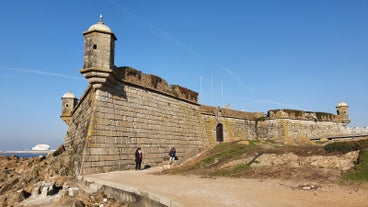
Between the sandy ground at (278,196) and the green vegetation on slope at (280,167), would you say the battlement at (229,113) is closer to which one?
the green vegetation on slope at (280,167)

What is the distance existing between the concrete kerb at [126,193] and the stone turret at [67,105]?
58.2ft

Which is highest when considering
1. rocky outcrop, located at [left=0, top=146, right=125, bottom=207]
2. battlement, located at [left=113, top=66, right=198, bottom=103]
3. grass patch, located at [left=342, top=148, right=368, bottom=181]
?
battlement, located at [left=113, top=66, right=198, bottom=103]

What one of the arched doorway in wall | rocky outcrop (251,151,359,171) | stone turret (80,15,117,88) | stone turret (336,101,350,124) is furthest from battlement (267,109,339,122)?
stone turret (80,15,117,88)

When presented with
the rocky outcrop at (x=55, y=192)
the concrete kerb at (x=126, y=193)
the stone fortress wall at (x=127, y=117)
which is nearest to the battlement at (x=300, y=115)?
the stone fortress wall at (x=127, y=117)

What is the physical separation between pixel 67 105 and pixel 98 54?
15552mm

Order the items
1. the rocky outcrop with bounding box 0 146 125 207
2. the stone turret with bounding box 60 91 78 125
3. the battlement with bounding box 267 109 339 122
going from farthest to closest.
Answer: the battlement with bounding box 267 109 339 122
the stone turret with bounding box 60 91 78 125
the rocky outcrop with bounding box 0 146 125 207

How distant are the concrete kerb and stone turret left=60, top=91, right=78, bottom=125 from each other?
699 inches

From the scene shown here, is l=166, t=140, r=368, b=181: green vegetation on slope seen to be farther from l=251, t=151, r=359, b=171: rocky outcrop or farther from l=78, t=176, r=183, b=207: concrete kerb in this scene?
l=78, t=176, r=183, b=207: concrete kerb

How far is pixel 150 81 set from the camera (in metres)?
18.7

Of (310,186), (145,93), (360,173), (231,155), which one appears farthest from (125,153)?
(360,173)

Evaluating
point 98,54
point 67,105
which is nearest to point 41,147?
point 67,105

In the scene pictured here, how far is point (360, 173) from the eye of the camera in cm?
831

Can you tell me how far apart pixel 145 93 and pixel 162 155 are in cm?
459

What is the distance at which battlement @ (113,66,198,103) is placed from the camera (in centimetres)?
1614
